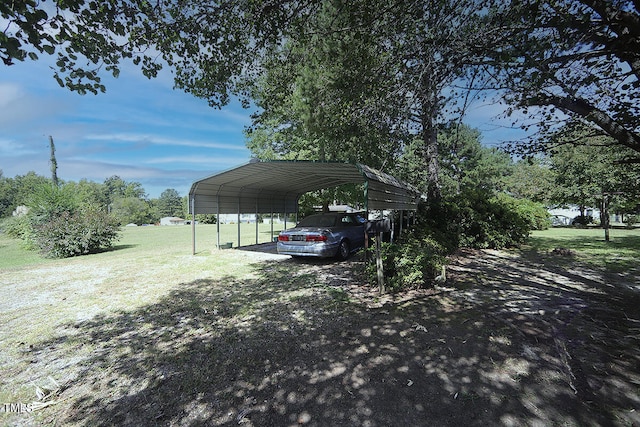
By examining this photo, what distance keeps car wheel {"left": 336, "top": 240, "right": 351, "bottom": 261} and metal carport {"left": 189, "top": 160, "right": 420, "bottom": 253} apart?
1.80 metres

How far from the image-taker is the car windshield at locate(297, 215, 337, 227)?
9008 mm

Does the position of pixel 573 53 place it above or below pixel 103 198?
below

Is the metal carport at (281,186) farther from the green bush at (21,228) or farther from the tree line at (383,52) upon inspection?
the green bush at (21,228)

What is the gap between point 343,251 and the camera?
28.9ft

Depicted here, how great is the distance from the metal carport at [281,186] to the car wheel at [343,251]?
1797mm

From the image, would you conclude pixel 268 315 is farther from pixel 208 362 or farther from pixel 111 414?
pixel 111 414

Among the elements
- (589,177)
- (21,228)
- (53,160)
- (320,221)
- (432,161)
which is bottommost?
(21,228)

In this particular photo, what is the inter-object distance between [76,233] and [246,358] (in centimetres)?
1196

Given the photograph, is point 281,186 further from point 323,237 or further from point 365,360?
point 365,360

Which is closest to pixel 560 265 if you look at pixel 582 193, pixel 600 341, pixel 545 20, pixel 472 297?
pixel 472 297

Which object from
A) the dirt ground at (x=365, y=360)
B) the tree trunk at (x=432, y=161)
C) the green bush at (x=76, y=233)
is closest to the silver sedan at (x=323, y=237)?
the dirt ground at (x=365, y=360)

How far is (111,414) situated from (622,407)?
13.5ft

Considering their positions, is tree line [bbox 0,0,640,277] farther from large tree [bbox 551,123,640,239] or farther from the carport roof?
large tree [bbox 551,123,640,239]

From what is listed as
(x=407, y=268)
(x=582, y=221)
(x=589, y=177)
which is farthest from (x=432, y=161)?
(x=582, y=221)
